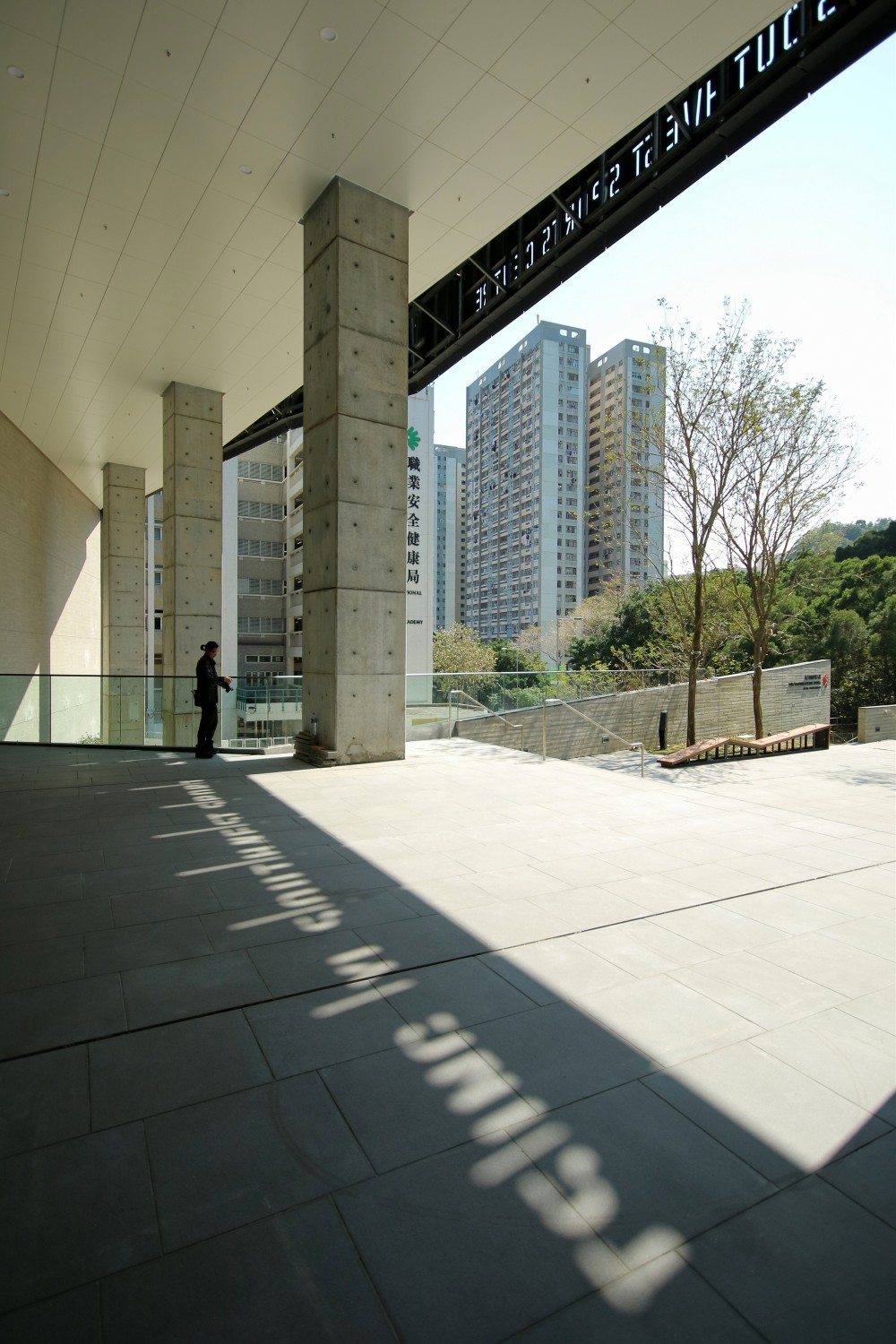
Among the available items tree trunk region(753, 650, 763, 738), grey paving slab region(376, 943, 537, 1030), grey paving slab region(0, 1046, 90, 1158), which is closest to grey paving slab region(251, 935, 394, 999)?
grey paving slab region(376, 943, 537, 1030)

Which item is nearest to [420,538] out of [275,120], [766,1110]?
[275,120]

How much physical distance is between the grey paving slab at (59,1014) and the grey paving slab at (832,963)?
110 inches

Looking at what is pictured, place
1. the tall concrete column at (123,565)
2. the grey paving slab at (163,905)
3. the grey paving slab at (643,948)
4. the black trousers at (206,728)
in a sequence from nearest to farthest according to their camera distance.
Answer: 1. the grey paving slab at (643,948)
2. the grey paving slab at (163,905)
3. the black trousers at (206,728)
4. the tall concrete column at (123,565)

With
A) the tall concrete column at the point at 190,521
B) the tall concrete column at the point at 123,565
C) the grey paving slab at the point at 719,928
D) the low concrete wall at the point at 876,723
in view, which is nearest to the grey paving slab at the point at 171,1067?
the grey paving slab at the point at 719,928

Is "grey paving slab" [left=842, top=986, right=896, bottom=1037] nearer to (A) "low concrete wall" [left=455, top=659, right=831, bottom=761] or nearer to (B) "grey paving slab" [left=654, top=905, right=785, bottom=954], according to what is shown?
(B) "grey paving slab" [left=654, top=905, right=785, bottom=954]

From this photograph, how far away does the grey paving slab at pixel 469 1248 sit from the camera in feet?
4.83

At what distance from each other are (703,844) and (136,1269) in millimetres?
4431

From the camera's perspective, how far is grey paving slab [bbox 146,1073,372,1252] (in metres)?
1.73

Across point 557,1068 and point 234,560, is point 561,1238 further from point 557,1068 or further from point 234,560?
point 234,560

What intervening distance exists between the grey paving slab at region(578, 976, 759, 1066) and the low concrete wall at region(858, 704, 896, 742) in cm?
1437

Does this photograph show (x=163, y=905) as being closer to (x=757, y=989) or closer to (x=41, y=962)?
(x=41, y=962)

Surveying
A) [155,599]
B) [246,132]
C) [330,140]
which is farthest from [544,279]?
[155,599]

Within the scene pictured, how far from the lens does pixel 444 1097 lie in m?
2.19

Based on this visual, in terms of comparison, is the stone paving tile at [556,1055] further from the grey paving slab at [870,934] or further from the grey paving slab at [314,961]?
the grey paving slab at [870,934]
